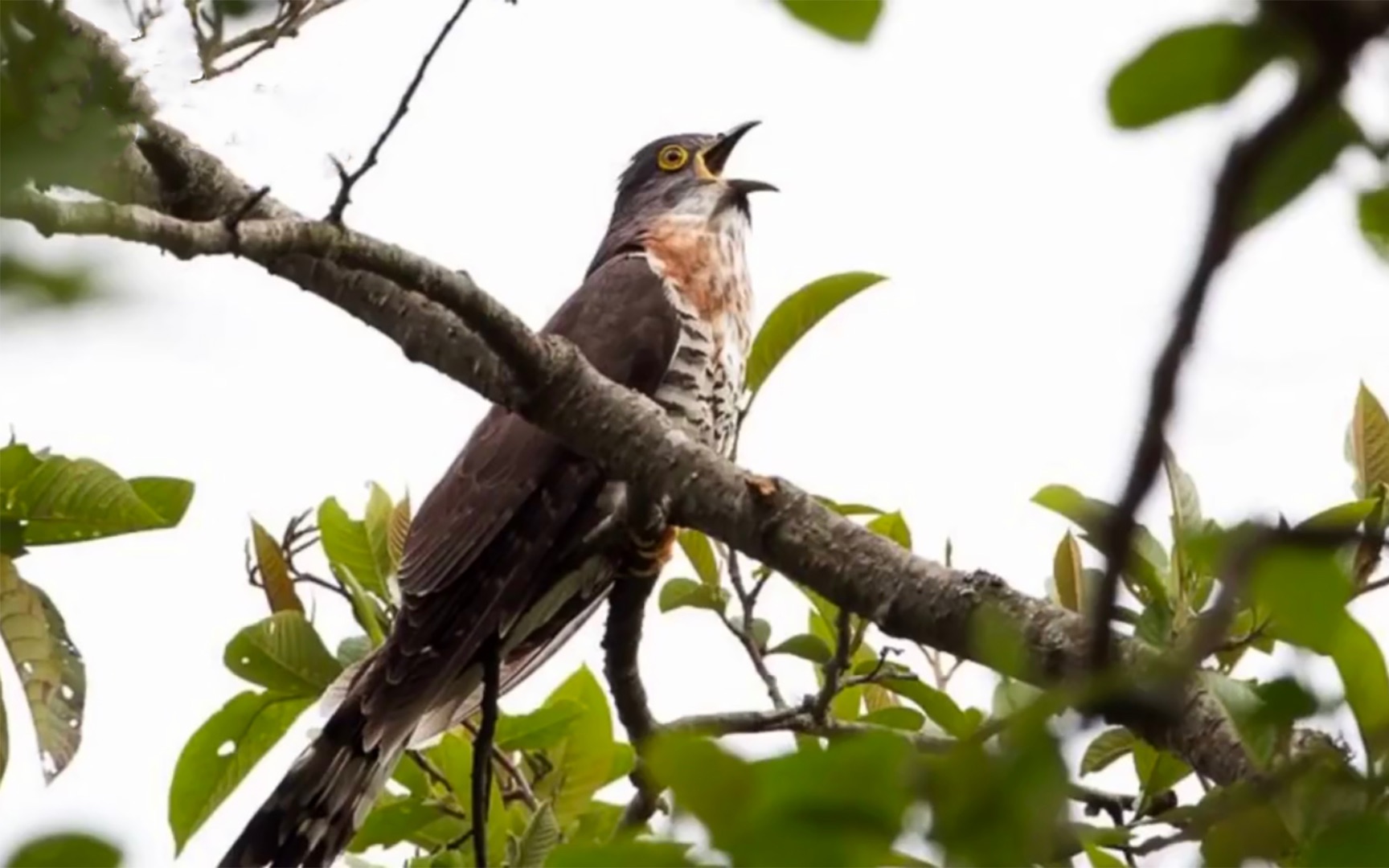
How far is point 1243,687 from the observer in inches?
82.0

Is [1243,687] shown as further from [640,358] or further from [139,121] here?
[640,358]

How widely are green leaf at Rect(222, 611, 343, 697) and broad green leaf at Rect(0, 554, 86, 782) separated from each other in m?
0.51

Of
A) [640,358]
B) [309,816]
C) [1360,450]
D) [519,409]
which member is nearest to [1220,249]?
[519,409]

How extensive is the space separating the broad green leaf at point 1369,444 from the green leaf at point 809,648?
104cm

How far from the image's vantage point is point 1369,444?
3.71 m

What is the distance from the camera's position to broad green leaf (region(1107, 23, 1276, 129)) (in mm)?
895

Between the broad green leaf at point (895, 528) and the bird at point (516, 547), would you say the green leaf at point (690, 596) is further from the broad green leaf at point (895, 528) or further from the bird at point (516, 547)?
the broad green leaf at point (895, 528)

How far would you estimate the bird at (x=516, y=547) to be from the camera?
4.24 metres

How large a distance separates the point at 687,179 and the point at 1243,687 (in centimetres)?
494

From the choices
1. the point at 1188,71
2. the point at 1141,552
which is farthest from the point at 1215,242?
the point at 1141,552

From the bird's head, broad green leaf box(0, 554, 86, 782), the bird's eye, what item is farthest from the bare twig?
the bird's eye

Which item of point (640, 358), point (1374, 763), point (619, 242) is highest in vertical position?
point (619, 242)

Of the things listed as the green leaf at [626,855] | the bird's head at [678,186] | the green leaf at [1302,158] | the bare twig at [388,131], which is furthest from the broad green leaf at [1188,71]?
the bird's head at [678,186]

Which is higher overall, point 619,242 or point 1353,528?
point 619,242
